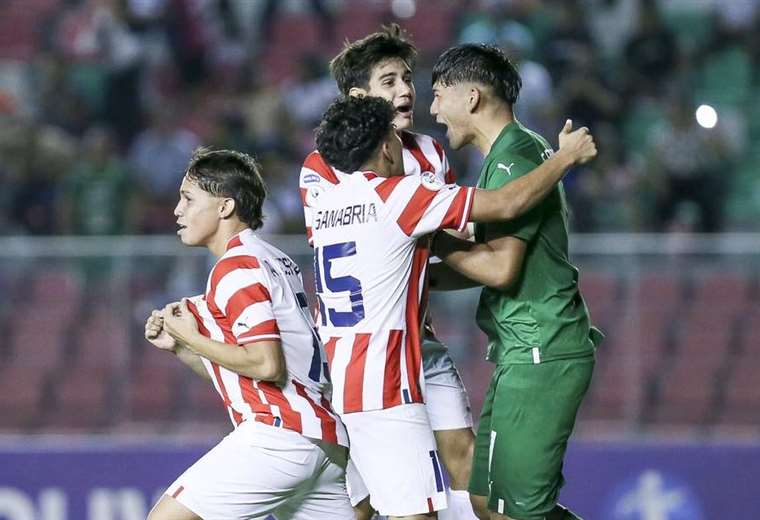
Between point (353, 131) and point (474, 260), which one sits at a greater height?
point (353, 131)

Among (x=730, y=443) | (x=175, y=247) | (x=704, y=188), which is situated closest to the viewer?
Answer: (x=730, y=443)

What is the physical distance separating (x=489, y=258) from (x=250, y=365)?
898 millimetres

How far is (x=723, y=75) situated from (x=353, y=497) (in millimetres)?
7075

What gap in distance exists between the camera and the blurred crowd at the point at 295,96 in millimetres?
10398

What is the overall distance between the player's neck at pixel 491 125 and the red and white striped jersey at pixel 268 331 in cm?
84

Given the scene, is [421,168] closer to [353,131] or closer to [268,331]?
[353,131]

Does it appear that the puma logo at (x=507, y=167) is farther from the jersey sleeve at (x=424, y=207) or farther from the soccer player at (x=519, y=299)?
the jersey sleeve at (x=424, y=207)

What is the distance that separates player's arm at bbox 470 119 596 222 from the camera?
4.74 metres

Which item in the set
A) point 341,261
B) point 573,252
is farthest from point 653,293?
point 341,261

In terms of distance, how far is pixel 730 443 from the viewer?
812 cm

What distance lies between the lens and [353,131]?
4812 mm

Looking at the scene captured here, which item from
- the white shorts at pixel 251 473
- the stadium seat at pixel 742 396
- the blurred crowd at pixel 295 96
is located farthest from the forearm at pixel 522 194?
the blurred crowd at pixel 295 96

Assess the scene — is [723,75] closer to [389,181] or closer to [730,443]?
[730,443]

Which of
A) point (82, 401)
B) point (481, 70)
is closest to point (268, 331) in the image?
point (481, 70)
